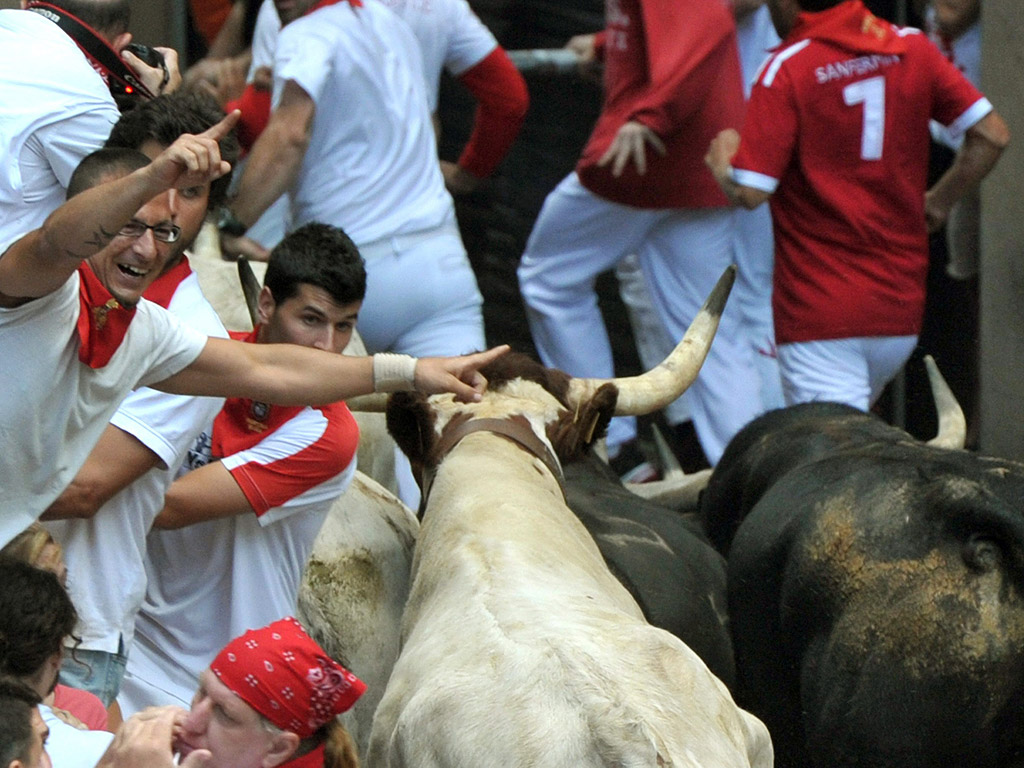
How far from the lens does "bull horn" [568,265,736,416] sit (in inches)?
183

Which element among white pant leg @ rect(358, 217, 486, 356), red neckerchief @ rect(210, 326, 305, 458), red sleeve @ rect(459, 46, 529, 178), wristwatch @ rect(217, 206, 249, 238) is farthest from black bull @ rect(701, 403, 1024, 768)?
red sleeve @ rect(459, 46, 529, 178)

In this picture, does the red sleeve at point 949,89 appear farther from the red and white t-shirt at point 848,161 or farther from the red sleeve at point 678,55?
the red sleeve at point 678,55

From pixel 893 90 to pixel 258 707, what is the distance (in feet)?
14.1

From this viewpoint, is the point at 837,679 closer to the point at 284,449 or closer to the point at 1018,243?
the point at 284,449

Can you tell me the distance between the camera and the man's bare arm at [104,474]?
352 centimetres

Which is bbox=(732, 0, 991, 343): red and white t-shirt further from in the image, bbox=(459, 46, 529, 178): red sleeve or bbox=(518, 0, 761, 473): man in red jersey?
bbox=(459, 46, 529, 178): red sleeve

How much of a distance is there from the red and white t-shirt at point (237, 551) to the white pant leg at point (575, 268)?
3582mm

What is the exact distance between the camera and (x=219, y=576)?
13.0 feet

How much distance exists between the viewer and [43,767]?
8.28ft

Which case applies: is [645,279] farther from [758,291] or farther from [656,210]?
[758,291]

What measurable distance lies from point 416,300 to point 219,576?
2.40 metres

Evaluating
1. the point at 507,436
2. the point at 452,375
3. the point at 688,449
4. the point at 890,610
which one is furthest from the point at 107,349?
the point at 688,449

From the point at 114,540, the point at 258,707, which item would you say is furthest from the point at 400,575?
the point at 258,707

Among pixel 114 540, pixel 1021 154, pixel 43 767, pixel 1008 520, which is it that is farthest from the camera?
pixel 1021 154
